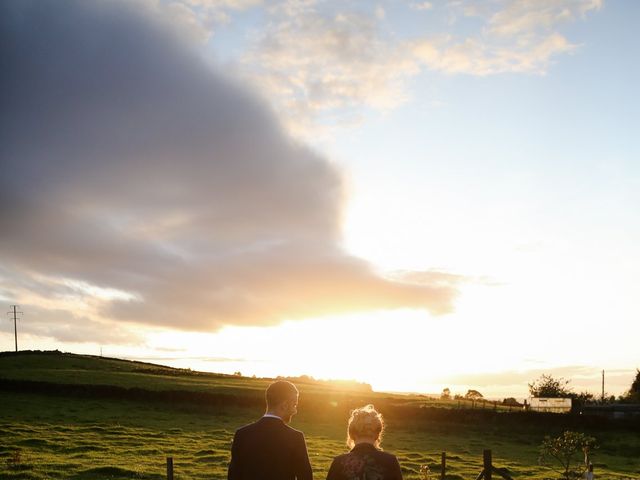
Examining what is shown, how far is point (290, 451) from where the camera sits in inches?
274

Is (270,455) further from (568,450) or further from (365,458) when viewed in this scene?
(568,450)

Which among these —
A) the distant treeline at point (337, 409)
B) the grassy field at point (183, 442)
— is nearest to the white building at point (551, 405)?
the distant treeline at point (337, 409)

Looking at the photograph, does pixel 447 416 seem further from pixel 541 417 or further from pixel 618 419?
pixel 618 419

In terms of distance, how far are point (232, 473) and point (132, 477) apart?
2517cm

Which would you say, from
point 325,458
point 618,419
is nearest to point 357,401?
point 618,419

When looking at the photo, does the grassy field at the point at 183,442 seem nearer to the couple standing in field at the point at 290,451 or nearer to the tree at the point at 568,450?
the tree at the point at 568,450

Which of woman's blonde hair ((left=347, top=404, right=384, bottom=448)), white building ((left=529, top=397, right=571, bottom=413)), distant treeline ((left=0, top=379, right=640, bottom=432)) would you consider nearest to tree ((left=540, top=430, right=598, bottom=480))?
distant treeline ((left=0, top=379, right=640, bottom=432))

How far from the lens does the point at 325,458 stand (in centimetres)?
3847

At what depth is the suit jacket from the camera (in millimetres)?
6926

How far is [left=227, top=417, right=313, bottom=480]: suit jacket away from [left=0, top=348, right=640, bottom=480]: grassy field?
2532 cm

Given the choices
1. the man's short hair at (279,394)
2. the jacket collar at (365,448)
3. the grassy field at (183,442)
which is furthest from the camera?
the grassy field at (183,442)

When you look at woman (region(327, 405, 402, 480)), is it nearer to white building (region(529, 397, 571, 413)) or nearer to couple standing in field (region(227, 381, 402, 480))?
couple standing in field (region(227, 381, 402, 480))

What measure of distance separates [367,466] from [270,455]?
3.65 feet

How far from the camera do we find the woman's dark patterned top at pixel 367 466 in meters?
6.56
